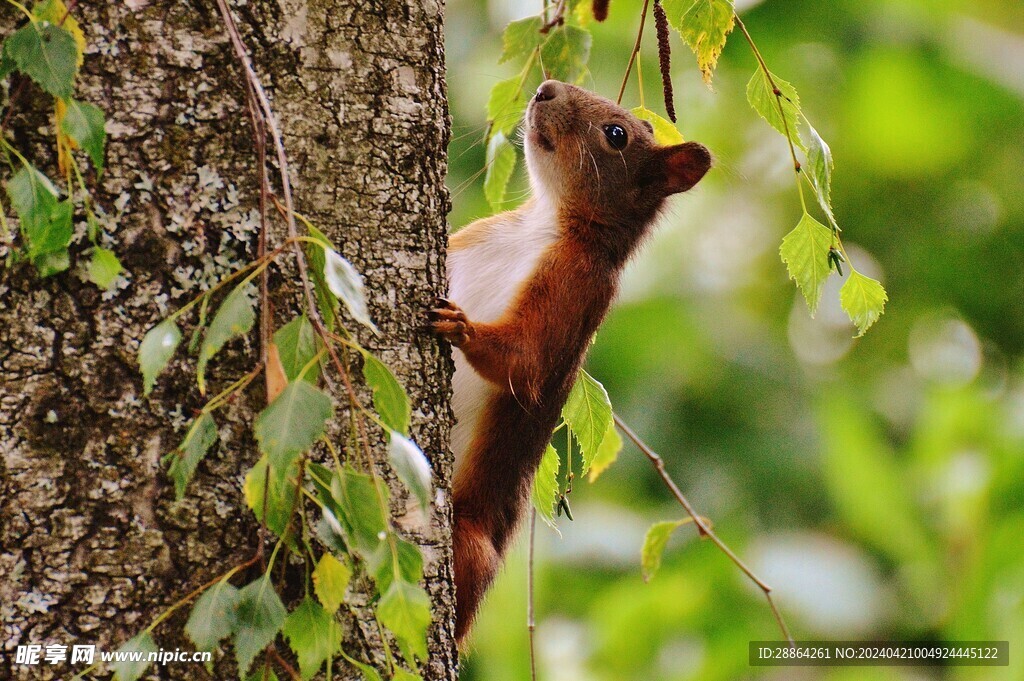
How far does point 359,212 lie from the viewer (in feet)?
5.27

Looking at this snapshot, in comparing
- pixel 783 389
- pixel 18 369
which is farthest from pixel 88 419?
pixel 783 389

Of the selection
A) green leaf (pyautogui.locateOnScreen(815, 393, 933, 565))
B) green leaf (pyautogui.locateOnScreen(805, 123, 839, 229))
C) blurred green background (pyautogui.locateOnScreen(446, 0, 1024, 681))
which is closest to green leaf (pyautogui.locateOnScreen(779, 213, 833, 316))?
green leaf (pyautogui.locateOnScreen(805, 123, 839, 229))

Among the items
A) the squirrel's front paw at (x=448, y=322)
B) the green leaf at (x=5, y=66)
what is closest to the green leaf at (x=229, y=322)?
the green leaf at (x=5, y=66)

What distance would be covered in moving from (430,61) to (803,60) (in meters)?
7.39

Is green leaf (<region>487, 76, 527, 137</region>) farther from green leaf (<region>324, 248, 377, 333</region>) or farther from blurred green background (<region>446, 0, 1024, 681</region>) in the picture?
blurred green background (<region>446, 0, 1024, 681</region>)

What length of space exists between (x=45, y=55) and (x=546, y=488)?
4.26 feet

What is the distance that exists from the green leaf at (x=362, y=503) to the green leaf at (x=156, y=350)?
22cm

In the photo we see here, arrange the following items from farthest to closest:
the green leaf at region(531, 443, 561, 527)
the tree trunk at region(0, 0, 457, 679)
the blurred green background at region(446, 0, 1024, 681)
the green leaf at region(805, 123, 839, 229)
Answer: the blurred green background at region(446, 0, 1024, 681) → the green leaf at region(531, 443, 561, 527) → the green leaf at region(805, 123, 839, 229) → the tree trunk at region(0, 0, 457, 679)

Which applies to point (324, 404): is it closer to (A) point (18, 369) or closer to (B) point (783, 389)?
(A) point (18, 369)

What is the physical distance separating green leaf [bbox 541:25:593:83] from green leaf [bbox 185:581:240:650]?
1482 mm

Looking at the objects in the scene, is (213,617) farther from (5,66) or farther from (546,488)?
(546,488)

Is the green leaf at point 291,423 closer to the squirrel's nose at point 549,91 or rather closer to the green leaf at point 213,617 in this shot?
the green leaf at point 213,617

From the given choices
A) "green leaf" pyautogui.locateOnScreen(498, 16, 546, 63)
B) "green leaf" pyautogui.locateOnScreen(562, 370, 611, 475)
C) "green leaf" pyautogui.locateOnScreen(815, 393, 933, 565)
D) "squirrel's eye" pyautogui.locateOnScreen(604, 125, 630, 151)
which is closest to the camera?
"green leaf" pyautogui.locateOnScreen(562, 370, 611, 475)

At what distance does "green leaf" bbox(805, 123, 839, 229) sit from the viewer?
165 cm
